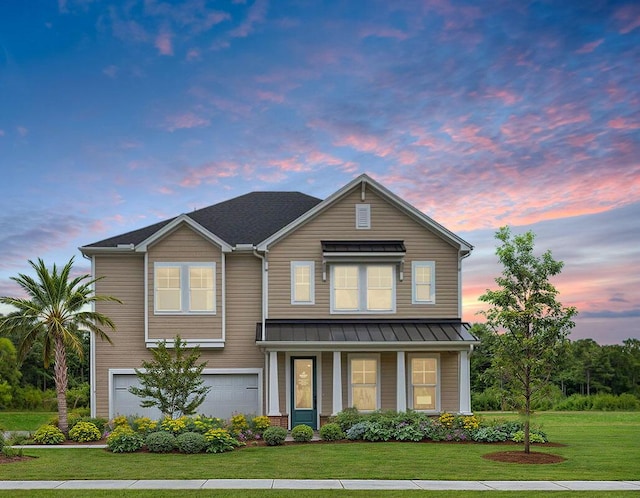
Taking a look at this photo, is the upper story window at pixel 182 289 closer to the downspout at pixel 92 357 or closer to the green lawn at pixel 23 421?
the downspout at pixel 92 357

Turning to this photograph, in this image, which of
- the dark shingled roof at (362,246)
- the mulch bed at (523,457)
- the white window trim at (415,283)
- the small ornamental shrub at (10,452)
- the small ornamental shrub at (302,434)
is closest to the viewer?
the mulch bed at (523,457)

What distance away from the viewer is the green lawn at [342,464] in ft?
51.0

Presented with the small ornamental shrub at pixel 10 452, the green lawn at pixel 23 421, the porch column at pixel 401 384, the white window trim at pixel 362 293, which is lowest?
the green lawn at pixel 23 421

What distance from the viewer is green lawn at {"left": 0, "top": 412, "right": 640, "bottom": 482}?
1554 cm

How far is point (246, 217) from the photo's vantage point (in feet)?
96.9

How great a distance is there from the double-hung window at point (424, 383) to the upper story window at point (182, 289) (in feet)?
26.5

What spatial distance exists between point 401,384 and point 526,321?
24.0 feet

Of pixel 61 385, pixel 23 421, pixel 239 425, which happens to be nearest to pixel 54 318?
pixel 61 385

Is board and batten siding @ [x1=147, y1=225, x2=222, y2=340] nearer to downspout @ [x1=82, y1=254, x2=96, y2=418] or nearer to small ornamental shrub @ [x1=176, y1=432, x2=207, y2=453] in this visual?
downspout @ [x1=82, y1=254, x2=96, y2=418]

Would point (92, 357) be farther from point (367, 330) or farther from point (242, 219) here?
point (367, 330)

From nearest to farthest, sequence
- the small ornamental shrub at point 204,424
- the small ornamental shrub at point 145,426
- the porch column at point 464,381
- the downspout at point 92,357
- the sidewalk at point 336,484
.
Answer: the sidewalk at point 336,484 → the small ornamental shrub at point 204,424 → the small ornamental shrub at point 145,426 → the porch column at point 464,381 → the downspout at point 92,357

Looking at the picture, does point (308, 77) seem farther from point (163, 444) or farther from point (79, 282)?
point (163, 444)

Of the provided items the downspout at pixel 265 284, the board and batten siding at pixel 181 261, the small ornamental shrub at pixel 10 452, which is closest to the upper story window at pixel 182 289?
the board and batten siding at pixel 181 261

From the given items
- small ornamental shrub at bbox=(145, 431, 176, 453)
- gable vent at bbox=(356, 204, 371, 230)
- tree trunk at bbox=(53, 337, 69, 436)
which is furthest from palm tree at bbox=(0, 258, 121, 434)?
gable vent at bbox=(356, 204, 371, 230)
